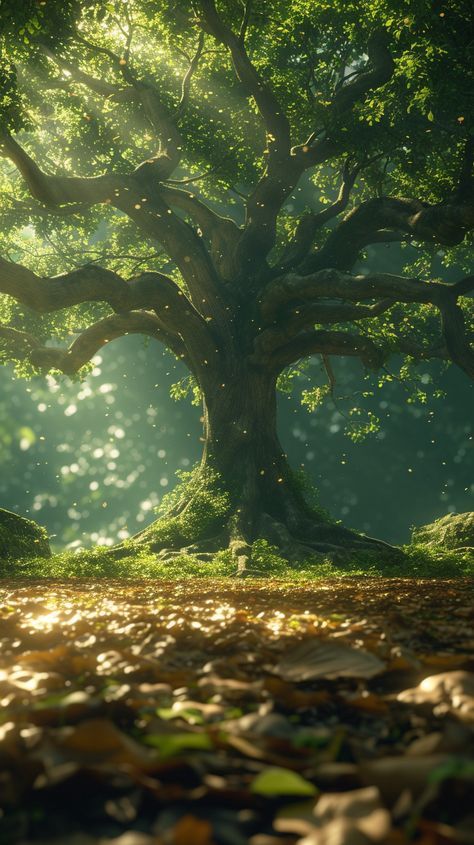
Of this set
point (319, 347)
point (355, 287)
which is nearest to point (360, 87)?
point (355, 287)

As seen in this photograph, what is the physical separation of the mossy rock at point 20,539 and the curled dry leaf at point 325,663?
9116 mm

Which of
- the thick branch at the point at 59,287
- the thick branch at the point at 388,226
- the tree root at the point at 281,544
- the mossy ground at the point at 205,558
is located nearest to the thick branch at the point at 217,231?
the thick branch at the point at 388,226

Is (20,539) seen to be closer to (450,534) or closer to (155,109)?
(155,109)

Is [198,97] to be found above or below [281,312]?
above

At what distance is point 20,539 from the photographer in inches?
449

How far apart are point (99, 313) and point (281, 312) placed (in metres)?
7.46

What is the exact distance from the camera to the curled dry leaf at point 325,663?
225 cm

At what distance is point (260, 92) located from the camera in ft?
44.2

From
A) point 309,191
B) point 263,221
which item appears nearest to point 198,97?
point 263,221

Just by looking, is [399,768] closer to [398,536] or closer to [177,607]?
[177,607]

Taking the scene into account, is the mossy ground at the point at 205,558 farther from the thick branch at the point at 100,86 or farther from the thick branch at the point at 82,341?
the thick branch at the point at 100,86

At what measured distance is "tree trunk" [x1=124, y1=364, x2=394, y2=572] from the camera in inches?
501

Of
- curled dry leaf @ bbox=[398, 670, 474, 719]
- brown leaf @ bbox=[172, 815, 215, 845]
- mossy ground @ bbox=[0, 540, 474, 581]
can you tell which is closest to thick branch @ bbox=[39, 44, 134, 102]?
mossy ground @ bbox=[0, 540, 474, 581]

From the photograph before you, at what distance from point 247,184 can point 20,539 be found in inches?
450
